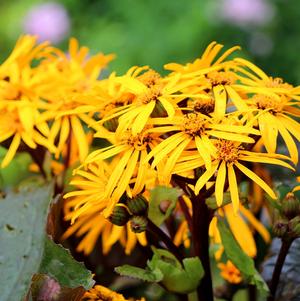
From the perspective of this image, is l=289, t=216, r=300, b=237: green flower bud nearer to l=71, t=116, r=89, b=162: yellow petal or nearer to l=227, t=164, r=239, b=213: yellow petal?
l=227, t=164, r=239, b=213: yellow petal

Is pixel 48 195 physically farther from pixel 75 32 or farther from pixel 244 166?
pixel 75 32

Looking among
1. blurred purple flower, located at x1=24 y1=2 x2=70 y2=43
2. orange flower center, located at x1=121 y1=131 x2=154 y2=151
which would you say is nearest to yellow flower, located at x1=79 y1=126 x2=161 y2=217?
Result: orange flower center, located at x1=121 y1=131 x2=154 y2=151

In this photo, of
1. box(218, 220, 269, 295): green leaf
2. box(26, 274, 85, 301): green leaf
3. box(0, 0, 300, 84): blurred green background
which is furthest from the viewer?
box(0, 0, 300, 84): blurred green background

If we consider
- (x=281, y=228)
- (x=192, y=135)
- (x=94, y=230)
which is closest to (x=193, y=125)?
(x=192, y=135)

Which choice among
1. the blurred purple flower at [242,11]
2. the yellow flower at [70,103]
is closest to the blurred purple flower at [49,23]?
the blurred purple flower at [242,11]

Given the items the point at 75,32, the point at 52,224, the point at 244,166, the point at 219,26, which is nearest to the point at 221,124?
the point at 244,166

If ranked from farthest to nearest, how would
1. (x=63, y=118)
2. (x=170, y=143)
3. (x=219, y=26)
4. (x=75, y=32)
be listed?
1. (x=75, y=32)
2. (x=219, y=26)
3. (x=63, y=118)
4. (x=170, y=143)
